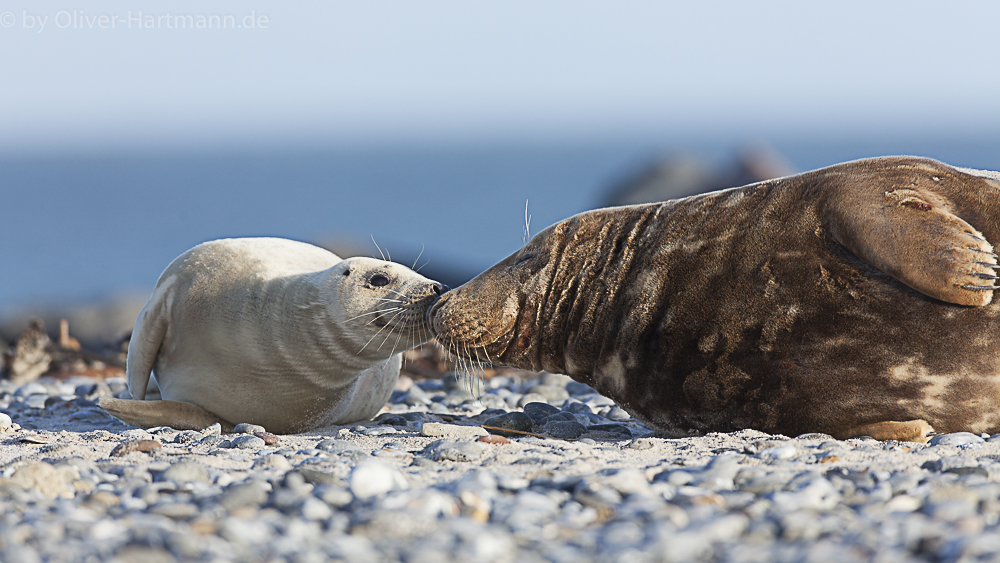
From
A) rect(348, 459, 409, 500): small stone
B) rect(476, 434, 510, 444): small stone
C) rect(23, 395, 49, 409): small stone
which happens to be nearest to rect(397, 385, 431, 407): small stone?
rect(23, 395, 49, 409): small stone

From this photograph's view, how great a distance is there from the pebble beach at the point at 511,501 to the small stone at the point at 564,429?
0.49 m

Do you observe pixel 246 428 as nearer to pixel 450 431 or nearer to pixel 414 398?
pixel 450 431

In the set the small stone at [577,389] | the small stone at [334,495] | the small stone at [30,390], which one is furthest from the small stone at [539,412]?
the small stone at [30,390]

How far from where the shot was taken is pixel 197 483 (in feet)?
11.0

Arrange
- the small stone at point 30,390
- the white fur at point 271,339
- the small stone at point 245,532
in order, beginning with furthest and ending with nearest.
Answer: the small stone at point 30,390 < the white fur at point 271,339 < the small stone at point 245,532

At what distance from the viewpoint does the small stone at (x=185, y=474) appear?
3.39m

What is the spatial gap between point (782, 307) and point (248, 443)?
8.07ft

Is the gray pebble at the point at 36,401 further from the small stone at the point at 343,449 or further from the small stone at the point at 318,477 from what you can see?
the small stone at the point at 318,477

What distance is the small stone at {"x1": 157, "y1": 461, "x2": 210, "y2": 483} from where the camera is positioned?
11.1 feet

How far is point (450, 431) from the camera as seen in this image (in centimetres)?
500

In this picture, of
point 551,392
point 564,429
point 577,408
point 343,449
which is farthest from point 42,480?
point 551,392

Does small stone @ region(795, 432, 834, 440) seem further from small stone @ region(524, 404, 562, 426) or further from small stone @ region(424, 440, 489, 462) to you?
small stone @ region(524, 404, 562, 426)

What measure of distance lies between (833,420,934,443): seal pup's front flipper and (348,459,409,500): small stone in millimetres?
2074

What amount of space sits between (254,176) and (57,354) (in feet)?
271
